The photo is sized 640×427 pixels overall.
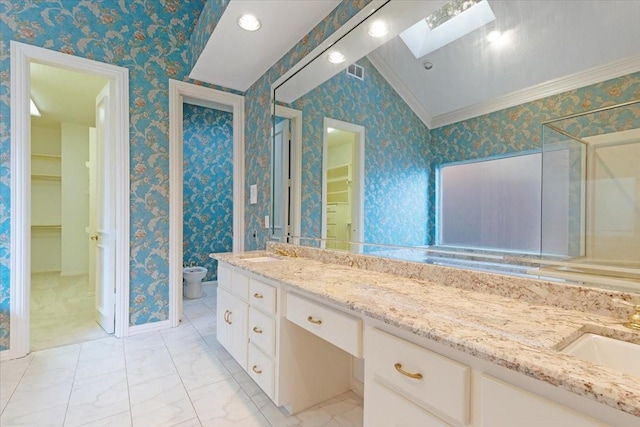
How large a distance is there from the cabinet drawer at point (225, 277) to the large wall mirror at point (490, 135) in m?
0.77

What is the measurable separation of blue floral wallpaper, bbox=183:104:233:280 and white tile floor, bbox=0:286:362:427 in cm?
206

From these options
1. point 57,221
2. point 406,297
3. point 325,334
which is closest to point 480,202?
point 406,297

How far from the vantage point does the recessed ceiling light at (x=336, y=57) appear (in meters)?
1.95

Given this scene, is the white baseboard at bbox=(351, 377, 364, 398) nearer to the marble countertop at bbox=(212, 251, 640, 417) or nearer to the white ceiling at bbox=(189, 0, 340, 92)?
the marble countertop at bbox=(212, 251, 640, 417)

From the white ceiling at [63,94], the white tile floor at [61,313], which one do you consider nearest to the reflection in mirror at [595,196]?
the white tile floor at [61,313]

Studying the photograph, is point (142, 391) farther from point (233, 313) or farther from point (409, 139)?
point (409, 139)

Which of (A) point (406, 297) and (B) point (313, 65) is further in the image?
(B) point (313, 65)

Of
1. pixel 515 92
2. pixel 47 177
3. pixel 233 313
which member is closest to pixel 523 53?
pixel 515 92

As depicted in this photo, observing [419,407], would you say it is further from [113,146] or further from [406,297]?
[113,146]

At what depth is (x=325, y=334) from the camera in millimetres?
1187

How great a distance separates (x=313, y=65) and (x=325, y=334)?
72.0 inches

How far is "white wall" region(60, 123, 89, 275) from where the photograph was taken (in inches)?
187

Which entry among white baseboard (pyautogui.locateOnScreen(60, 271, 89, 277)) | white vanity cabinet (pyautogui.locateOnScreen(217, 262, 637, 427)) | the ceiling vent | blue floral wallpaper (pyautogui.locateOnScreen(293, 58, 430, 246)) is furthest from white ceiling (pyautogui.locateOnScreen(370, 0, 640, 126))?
white baseboard (pyautogui.locateOnScreen(60, 271, 89, 277))

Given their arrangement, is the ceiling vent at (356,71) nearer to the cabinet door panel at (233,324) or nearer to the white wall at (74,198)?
the cabinet door panel at (233,324)
